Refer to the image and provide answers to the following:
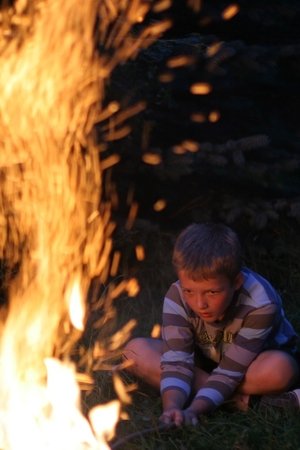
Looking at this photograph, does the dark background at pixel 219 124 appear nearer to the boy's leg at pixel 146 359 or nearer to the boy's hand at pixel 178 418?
the boy's leg at pixel 146 359

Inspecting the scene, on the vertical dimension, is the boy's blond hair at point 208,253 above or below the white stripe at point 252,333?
above

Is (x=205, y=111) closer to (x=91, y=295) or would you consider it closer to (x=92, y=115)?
(x=92, y=115)

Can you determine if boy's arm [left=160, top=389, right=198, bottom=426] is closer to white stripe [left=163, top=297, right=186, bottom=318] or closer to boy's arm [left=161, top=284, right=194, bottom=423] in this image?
boy's arm [left=161, top=284, right=194, bottom=423]

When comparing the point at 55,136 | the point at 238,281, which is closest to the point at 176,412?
the point at 238,281

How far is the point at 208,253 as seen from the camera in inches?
147

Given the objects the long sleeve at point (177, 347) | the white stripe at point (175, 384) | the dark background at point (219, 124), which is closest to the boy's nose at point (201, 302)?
the long sleeve at point (177, 347)

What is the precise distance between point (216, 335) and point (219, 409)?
0.93 ft

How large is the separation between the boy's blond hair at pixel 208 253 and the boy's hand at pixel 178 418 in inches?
19.8

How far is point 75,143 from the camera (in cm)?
527

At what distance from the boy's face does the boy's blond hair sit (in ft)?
0.08

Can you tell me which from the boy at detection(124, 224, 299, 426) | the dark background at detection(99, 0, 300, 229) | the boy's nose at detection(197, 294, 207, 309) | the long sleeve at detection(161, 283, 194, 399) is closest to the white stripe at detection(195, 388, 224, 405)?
the boy at detection(124, 224, 299, 426)

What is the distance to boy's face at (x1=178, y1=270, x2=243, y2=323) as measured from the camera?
3.73m

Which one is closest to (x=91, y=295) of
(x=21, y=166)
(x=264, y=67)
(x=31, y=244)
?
(x=31, y=244)

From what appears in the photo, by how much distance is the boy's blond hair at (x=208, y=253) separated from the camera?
12.2ft
